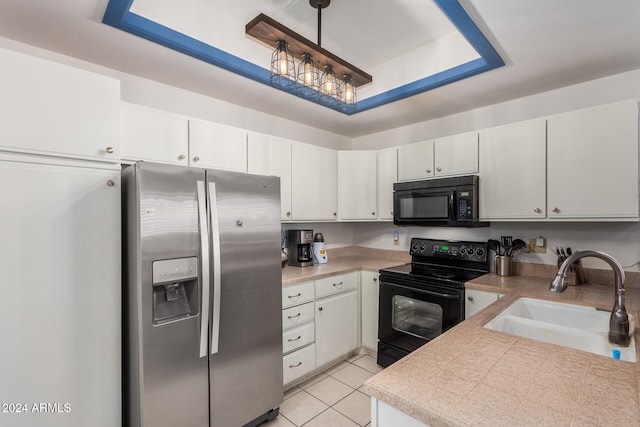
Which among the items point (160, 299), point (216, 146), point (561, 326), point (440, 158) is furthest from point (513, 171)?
point (160, 299)

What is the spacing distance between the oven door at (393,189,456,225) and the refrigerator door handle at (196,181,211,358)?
6.05 ft

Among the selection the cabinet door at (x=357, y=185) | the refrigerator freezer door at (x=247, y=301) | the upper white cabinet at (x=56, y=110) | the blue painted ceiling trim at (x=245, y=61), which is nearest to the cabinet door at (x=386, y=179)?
the cabinet door at (x=357, y=185)

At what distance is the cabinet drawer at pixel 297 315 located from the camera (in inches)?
87.8

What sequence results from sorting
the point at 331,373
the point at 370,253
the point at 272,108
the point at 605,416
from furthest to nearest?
the point at 370,253 → the point at 272,108 → the point at 331,373 → the point at 605,416

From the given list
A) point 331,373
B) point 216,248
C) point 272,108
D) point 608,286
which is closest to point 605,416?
point 216,248

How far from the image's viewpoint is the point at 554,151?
209 centimetres

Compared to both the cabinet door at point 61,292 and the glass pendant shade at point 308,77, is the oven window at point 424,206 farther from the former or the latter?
the cabinet door at point 61,292

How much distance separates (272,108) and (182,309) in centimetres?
194

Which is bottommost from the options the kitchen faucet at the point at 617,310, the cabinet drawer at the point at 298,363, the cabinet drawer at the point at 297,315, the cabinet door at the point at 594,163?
the cabinet drawer at the point at 298,363

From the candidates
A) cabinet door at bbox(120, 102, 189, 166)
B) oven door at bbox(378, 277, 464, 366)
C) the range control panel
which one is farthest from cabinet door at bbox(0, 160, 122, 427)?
the range control panel

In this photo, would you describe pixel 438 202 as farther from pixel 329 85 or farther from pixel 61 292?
pixel 61 292

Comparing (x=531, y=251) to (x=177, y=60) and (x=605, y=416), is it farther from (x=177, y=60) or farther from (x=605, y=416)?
(x=177, y=60)

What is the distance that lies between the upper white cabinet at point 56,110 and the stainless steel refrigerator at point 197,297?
22 cm

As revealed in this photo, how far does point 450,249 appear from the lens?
2709 mm
